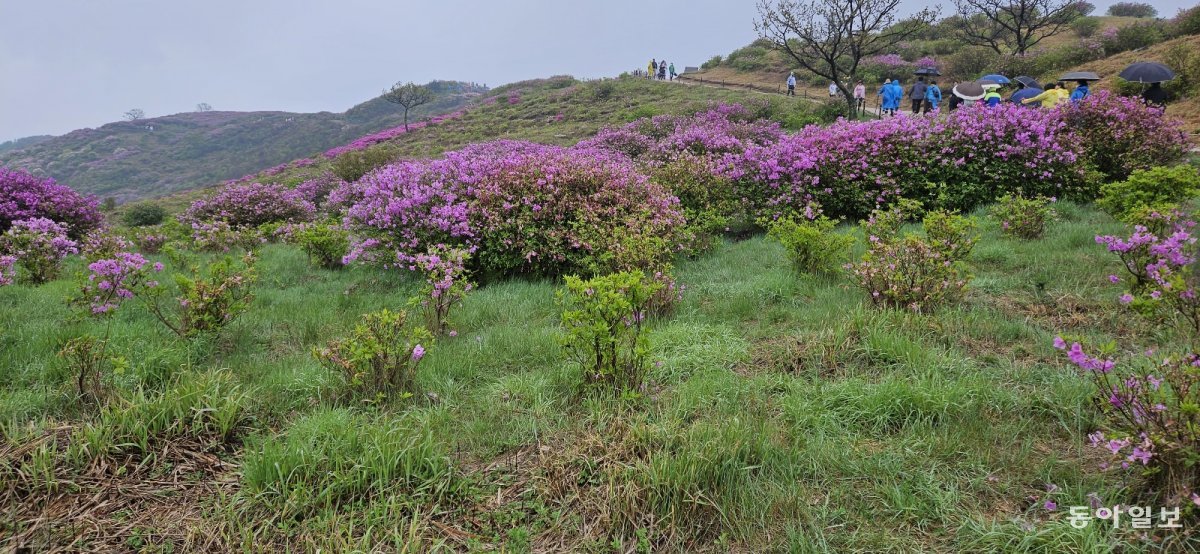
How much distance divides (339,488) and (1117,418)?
3.52m

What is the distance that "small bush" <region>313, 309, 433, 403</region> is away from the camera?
336cm

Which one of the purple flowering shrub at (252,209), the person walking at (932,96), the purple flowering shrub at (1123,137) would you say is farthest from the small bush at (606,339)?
the person walking at (932,96)

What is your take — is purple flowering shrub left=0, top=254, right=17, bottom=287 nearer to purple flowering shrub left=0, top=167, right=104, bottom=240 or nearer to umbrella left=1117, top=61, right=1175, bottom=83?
purple flowering shrub left=0, top=167, right=104, bottom=240

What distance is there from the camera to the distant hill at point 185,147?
49.6 meters

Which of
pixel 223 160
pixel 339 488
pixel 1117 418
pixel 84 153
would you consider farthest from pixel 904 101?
pixel 84 153

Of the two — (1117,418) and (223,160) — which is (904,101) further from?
(223,160)

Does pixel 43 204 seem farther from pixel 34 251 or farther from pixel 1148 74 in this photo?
pixel 1148 74

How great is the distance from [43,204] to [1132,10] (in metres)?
68.9

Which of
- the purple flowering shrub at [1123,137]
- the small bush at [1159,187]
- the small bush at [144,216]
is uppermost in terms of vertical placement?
the small bush at [144,216]

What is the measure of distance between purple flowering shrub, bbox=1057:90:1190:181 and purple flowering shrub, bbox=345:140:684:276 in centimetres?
739

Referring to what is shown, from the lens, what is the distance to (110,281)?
14.2ft

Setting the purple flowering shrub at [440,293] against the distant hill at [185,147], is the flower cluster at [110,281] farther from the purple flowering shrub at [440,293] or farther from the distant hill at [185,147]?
the distant hill at [185,147]

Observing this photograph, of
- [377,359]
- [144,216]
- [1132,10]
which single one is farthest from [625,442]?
[1132,10]

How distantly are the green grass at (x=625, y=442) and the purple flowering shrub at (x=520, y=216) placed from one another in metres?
2.43
